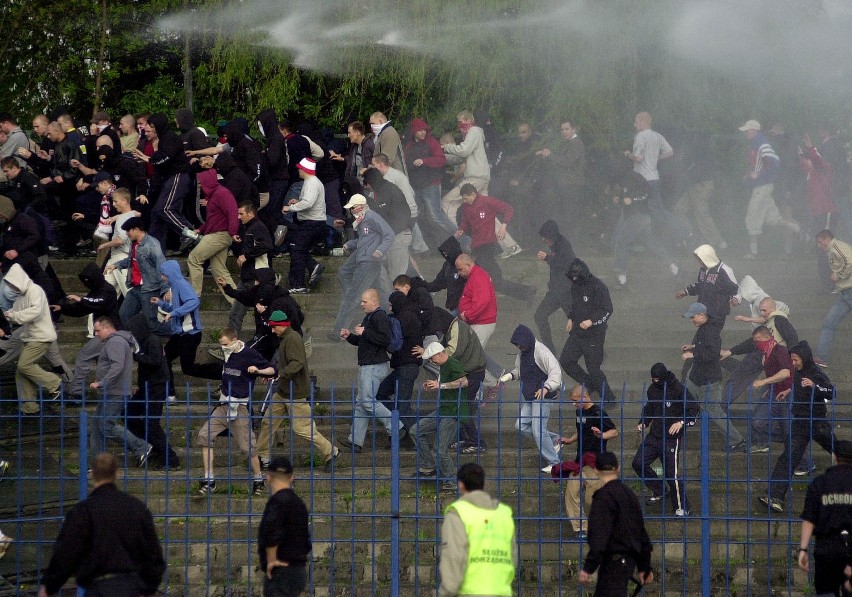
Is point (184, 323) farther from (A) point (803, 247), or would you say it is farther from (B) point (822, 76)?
Result: (B) point (822, 76)

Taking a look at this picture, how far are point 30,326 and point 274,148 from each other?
418cm

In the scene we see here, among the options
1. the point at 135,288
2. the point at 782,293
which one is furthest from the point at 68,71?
the point at 782,293

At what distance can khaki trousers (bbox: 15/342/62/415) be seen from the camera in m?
13.8

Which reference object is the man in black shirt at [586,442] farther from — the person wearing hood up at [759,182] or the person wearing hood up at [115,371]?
the person wearing hood up at [759,182]

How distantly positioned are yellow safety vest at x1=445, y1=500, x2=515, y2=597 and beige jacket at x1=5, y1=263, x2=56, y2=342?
6707 mm

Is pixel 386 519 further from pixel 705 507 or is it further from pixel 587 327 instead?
pixel 587 327

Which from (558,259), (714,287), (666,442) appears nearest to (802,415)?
(666,442)

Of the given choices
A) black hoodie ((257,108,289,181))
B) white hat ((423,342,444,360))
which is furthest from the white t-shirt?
white hat ((423,342,444,360))

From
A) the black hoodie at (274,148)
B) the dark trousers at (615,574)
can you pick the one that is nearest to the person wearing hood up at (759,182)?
the black hoodie at (274,148)

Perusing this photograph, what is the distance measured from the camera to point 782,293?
17.3m

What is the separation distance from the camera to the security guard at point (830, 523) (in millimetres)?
9336

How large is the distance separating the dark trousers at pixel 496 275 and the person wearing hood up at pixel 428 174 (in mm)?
1690

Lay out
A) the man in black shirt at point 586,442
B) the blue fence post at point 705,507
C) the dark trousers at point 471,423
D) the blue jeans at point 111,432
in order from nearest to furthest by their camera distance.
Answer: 1. the blue fence post at point 705,507
2. the man in black shirt at point 586,442
3. the blue jeans at point 111,432
4. the dark trousers at point 471,423

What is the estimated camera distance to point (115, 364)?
41.6 feet
